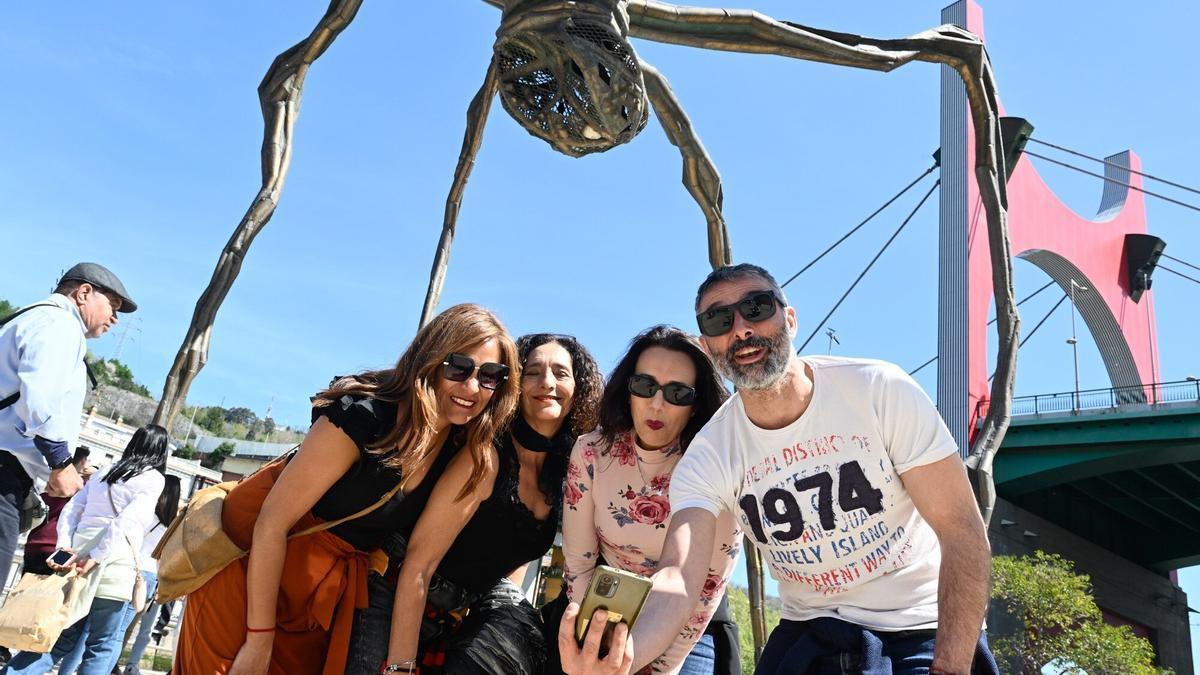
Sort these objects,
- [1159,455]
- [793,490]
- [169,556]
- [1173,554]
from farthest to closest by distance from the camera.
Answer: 1. [1173,554]
2. [1159,455]
3. [169,556]
4. [793,490]

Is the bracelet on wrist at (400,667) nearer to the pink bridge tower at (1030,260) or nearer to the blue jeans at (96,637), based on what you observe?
the blue jeans at (96,637)

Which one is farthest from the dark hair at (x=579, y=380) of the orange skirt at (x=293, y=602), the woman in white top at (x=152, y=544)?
the woman in white top at (x=152, y=544)

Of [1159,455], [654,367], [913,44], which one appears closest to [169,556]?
[654,367]

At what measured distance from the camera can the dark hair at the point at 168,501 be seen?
5025 millimetres

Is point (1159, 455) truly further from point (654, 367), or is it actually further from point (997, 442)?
point (654, 367)

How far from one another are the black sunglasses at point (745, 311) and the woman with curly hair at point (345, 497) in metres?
0.61

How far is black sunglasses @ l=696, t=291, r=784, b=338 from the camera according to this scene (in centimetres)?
228

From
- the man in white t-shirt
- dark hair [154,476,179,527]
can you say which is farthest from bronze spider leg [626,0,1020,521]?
dark hair [154,476,179,527]

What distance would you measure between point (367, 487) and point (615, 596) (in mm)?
1087

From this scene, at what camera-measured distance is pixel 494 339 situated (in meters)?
2.54

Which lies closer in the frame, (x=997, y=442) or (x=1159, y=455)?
(x=997, y=442)

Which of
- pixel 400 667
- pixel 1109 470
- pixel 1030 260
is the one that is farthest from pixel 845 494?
Result: pixel 1030 260

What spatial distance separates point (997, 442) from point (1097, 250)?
1385 inches

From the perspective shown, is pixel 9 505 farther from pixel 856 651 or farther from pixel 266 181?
pixel 856 651
